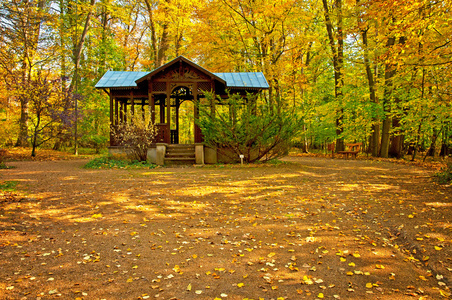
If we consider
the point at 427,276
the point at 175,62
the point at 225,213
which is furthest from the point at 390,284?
the point at 175,62

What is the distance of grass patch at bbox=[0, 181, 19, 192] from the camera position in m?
6.44

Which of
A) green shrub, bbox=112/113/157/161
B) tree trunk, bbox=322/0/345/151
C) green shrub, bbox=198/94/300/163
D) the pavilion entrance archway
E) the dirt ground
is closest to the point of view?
the dirt ground

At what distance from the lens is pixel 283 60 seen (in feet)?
63.9

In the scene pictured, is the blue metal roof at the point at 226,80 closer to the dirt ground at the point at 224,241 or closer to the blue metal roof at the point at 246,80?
the blue metal roof at the point at 246,80

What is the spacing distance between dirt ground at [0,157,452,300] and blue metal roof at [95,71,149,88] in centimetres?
864

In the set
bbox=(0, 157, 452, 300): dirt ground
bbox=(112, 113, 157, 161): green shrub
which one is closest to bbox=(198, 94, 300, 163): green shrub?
bbox=(112, 113, 157, 161): green shrub

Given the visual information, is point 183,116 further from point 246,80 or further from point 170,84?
point 170,84

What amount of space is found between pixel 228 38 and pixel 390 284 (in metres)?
19.7

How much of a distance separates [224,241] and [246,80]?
12.7m

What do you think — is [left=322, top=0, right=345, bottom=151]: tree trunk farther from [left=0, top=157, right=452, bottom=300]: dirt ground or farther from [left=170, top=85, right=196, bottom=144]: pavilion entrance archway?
[left=0, top=157, right=452, bottom=300]: dirt ground

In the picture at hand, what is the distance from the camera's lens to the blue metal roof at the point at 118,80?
593 inches

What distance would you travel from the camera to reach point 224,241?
13.7 ft

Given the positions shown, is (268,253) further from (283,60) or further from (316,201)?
(283,60)

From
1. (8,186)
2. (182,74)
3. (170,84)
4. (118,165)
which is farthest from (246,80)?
(8,186)
